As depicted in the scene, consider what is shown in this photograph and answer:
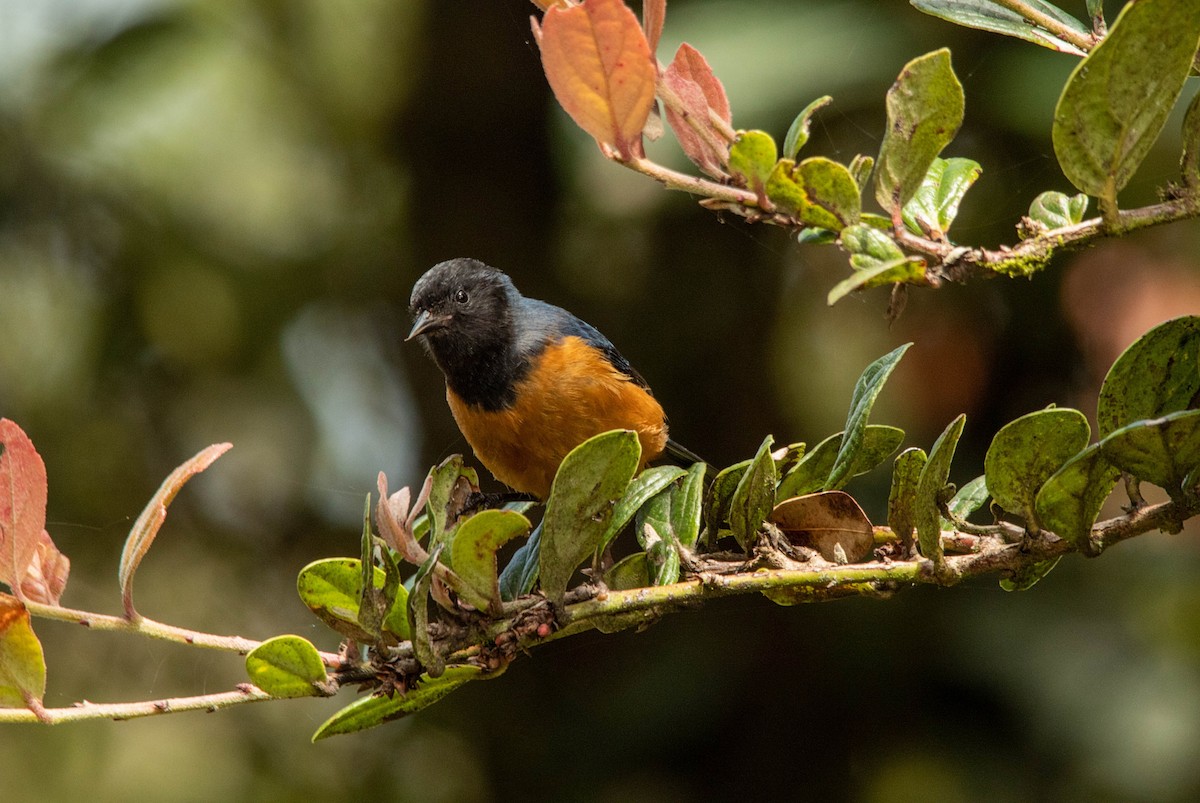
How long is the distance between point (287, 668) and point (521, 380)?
1.89m

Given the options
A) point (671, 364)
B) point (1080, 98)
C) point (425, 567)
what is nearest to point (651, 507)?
point (425, 567)

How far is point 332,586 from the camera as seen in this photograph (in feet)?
5.05

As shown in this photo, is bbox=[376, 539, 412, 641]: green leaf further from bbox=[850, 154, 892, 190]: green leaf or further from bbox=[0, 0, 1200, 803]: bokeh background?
bbox=[0, 0, 1200, 803]: bokeh background

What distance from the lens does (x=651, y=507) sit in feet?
5.65

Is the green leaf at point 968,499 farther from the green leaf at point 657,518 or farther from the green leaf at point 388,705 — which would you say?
the green leaf at point 388,705

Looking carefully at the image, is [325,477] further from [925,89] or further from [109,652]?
[925,89]

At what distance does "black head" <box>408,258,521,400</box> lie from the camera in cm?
341

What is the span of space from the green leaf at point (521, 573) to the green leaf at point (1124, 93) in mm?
890

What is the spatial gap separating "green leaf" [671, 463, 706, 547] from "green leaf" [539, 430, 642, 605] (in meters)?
0.17

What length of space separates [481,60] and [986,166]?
2126 mm

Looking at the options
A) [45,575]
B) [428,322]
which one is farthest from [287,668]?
[428,322]

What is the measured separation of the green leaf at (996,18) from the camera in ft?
4.56

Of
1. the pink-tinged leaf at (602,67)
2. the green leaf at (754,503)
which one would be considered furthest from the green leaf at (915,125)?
the green leaf at (754,503)

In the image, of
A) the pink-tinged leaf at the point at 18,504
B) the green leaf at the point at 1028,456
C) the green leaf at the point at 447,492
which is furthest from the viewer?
the green leaf at the point at 447,492
